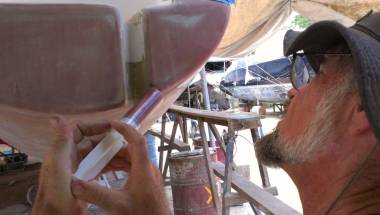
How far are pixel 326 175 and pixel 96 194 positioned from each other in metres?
0.51

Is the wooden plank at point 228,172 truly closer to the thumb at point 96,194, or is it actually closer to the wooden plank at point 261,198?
the wooden plank at point 261,198

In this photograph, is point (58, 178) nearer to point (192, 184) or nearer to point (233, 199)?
point (233, 199)

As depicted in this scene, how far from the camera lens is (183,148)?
12.3ft

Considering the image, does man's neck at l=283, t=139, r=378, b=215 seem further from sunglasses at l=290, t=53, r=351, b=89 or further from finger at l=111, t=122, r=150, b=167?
finger at l=111, t=122, r=150, b=167

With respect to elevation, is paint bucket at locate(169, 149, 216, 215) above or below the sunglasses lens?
below

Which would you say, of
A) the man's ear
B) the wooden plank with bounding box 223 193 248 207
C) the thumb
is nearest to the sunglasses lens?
the man's ear

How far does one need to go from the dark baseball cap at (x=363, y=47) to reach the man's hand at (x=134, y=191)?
0.37 metres

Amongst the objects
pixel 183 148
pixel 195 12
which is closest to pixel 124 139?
pixel 195 12

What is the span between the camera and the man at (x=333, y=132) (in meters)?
0.77

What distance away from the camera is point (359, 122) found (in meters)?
0.80

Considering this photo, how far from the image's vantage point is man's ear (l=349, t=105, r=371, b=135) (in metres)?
0.79

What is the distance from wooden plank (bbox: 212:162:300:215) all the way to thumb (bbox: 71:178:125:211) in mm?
1286

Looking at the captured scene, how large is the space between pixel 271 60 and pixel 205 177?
26.6 ft

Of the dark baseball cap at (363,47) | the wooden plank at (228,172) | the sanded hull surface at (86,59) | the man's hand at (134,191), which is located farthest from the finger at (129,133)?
the wooden plank at (228,172)
